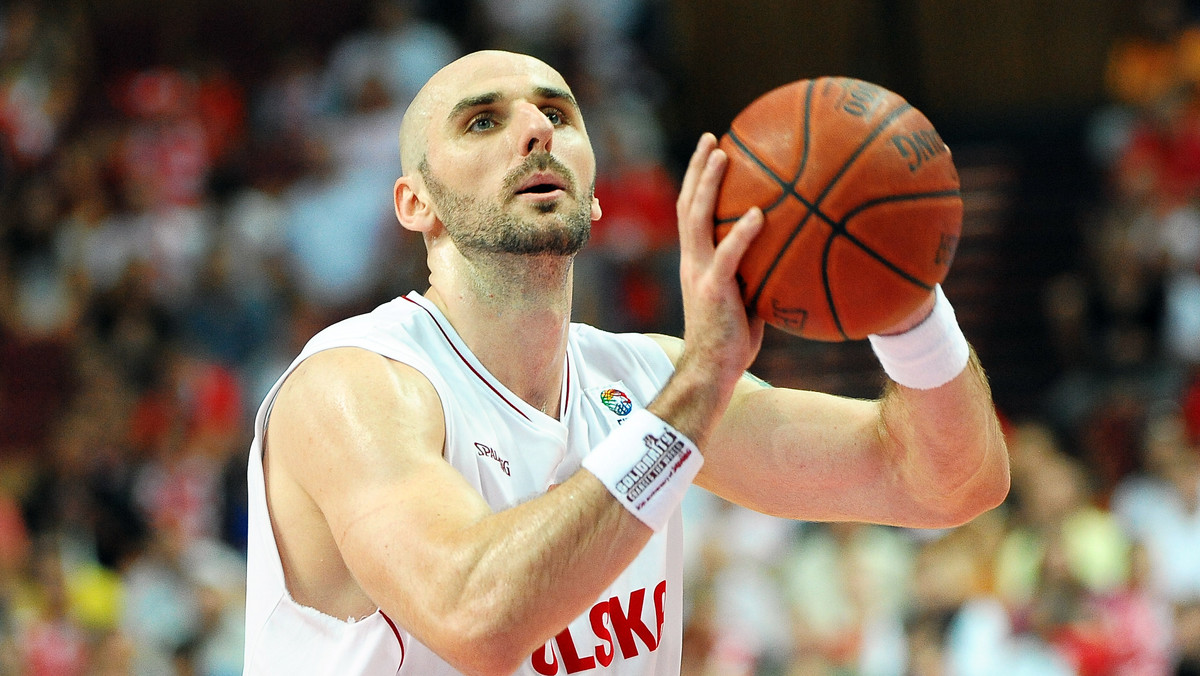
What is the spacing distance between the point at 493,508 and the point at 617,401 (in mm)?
645

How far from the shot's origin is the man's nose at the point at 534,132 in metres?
3.38

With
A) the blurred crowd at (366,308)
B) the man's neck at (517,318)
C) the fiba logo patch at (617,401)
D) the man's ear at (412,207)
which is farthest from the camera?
the blurred crowd at (366,308)

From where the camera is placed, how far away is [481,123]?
3.53m

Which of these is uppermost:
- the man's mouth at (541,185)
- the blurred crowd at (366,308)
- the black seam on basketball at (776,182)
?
the black seam on basketball at (776,182)

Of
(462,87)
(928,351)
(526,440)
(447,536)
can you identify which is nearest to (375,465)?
(447,536)

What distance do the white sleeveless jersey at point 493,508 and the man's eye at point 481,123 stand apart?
498 mm

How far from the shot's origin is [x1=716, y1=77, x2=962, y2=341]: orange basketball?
2.81 metres

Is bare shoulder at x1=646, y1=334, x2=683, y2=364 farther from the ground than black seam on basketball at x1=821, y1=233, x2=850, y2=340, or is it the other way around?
black seam on basketball at x1=821, y1=233, x2=850, y2=340

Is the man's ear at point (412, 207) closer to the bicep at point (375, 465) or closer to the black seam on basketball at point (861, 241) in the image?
the bicep at point (375, 465)

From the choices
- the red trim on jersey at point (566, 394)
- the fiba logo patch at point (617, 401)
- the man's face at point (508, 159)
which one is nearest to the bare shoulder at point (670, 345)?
the fiba logo patch at point (617, 401)

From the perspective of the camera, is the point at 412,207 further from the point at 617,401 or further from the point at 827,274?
the point at 827,274

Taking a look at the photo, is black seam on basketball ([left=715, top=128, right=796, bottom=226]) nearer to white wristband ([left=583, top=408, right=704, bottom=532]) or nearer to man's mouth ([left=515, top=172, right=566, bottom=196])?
white wristband ([left=583, top=408, right=704, bottom=532])

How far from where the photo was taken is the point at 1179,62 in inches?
428

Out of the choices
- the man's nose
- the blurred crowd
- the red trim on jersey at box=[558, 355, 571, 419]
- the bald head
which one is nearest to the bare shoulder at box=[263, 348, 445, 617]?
the red trim on jersey at box=[558, 355, 571, 419]
